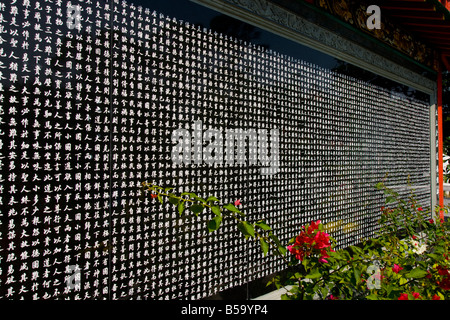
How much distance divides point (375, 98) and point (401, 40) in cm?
133

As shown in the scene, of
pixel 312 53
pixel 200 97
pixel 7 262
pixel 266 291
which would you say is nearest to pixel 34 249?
pixel 7 262

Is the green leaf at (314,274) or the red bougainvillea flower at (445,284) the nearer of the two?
the green leaf at (314,274)

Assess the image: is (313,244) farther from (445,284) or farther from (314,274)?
(445,284)

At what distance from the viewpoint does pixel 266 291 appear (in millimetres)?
3111

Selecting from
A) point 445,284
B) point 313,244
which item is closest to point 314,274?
point 313,244

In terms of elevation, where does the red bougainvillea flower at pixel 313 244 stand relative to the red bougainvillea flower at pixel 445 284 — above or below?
above

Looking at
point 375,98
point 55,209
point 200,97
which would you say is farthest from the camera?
point 375,98

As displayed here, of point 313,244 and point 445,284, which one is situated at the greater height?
point 313,244

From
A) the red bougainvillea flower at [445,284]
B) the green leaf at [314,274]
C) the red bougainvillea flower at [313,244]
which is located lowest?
the red bougainvillea flower at [445,284]

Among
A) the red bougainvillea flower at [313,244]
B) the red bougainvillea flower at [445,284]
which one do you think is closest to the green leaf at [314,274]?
the red bougainvillea flower at [313,244]

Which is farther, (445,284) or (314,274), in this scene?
(445,284)

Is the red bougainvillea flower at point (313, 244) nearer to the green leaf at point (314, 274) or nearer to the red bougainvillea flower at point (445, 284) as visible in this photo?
the green leaf at point (314, 274)

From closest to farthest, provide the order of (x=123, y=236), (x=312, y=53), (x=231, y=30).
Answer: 1. (x=123, y=236)
2. (x=231, y=30)
3. (x=312, y=53)

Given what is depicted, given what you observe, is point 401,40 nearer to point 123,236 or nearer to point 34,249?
point 123,236
